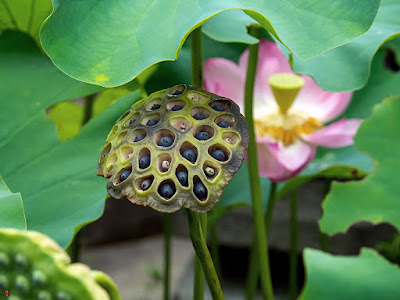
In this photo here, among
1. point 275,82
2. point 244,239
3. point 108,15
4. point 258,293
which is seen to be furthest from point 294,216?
point 244,239

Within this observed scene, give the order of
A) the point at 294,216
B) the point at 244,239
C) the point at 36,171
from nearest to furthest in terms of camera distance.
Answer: the point at 36,171, the point at 294,216, the point at 244,239

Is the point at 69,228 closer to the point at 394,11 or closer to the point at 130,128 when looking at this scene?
the point at 130,128

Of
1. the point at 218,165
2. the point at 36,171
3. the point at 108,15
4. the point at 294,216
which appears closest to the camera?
the point at 218,165

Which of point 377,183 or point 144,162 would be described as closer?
point 144,162

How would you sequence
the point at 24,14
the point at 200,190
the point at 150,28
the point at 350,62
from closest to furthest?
the point at 200,190, the point at 150,28, the point at 350,62, the point at 24,14

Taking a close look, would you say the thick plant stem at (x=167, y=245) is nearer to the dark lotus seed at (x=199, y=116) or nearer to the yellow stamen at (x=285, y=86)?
the yellow stamen at (x=285, y=86)

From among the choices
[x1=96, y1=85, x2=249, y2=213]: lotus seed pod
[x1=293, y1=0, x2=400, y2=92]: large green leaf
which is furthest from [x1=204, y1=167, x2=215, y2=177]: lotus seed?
[x1=293, y1=0, x2=400, y2=92]: large green leaf

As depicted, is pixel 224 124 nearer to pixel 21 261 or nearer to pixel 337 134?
pixel 21 261

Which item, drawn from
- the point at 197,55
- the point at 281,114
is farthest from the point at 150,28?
the point at 281,114
